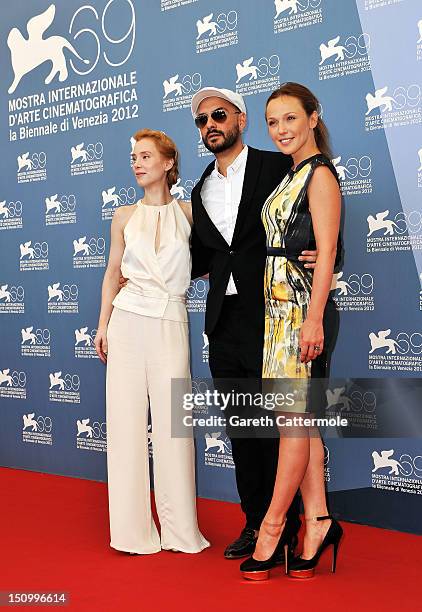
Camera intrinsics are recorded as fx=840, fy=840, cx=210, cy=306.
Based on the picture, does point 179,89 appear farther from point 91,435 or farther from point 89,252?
point 91,435

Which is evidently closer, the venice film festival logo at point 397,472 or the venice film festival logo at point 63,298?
the venice film festival logo at point 397,472

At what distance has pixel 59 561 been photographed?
310cm

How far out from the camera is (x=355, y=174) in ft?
11.6

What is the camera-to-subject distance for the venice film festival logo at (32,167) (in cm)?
492

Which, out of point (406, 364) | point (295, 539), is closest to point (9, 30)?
point (406, 364)

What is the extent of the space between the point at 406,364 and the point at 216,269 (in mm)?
939

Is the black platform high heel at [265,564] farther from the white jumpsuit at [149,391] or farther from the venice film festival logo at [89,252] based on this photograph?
the venice film festival logo at [89,252]

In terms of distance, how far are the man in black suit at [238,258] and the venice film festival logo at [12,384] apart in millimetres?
2246

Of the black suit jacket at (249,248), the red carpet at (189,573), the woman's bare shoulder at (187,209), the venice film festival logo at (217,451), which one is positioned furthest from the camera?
the venice film festival logo at (217,451)

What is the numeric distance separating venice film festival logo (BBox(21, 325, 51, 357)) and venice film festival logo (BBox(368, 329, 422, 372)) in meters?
2.15

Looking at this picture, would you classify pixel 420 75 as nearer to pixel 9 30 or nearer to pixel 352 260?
pixel 352 260

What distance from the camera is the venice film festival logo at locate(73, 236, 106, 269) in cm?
463

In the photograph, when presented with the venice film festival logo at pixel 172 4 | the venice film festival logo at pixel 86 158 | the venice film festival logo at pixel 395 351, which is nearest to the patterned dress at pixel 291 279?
the venice film festival logo at pixel 395 351

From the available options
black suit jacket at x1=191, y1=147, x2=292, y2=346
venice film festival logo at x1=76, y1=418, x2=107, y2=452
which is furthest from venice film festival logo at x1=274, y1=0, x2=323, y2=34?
venice film festival logo at x1=76, y1=418, x2=107, y2=452
